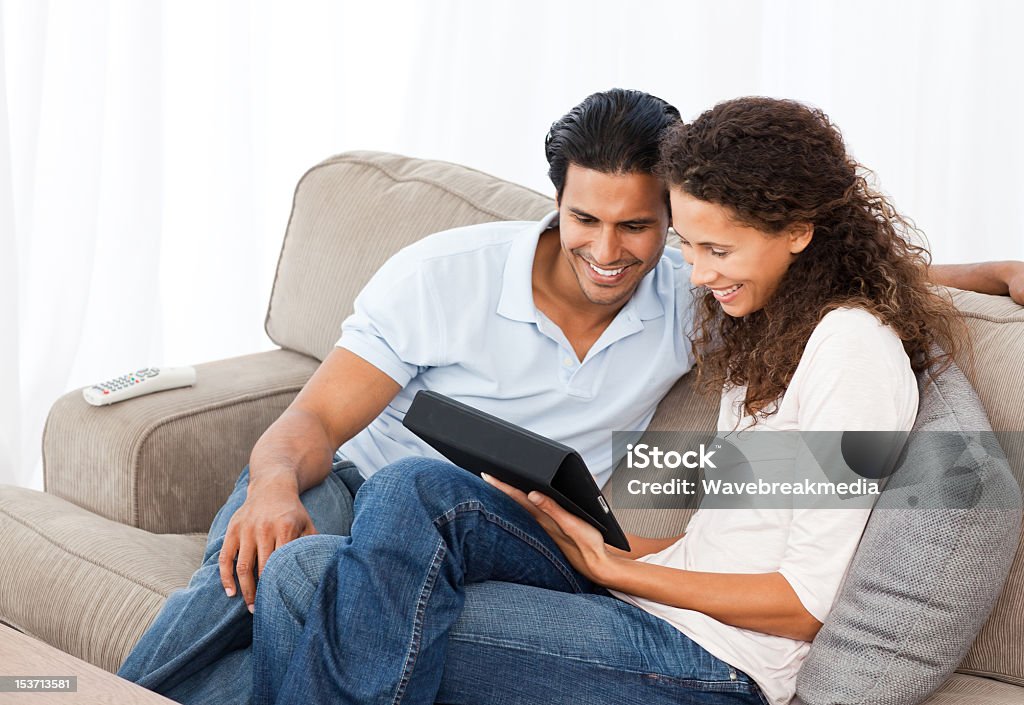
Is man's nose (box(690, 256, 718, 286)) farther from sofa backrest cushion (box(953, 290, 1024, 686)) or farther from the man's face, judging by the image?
sofa backrest cushion (box(953, 290, 1024, 686))

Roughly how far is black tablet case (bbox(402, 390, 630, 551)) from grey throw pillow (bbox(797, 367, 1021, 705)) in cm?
28

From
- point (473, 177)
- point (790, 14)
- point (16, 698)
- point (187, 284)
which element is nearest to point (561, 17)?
point (790, 14)

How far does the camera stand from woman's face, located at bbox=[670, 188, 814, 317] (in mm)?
1355

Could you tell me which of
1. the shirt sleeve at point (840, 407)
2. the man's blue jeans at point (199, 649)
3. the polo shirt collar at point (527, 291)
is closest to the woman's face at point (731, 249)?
the shirt sleeve at point (840, 407)

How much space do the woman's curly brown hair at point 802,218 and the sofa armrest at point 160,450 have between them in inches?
33.9

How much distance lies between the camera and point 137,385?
1.82 meters

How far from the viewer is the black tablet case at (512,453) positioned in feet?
3.95

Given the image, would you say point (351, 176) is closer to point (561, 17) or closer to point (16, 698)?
point (561, 17)

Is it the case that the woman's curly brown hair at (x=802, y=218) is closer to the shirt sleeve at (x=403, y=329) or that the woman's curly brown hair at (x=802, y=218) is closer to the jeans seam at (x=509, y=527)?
the jeans seam at (x=509, y=527)

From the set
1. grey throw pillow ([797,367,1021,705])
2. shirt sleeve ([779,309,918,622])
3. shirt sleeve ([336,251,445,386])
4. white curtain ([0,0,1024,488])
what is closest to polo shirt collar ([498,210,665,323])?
shirt sleeve ([336,251,445,386])

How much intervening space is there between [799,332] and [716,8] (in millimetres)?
1459

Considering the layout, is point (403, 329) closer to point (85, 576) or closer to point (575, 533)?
point (575, 533)

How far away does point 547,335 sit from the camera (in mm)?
1652

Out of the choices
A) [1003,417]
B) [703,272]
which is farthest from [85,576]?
[1003,417]
